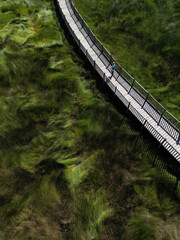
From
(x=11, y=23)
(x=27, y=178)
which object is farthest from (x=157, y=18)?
(x=27, y=178)

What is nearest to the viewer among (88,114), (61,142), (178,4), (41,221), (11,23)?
(41,221)

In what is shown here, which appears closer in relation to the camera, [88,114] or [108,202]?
[108,202]

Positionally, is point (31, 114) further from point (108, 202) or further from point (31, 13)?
point (31, 13)

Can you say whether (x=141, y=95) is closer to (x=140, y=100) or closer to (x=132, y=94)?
(x=140, y=100)

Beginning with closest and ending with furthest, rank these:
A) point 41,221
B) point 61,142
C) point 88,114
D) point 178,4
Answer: point 41,221
point 61,142
point 88,114
point 178,4

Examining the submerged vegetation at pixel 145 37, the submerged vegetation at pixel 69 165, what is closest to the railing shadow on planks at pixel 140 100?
the submerged vegetation at pixel 69 165

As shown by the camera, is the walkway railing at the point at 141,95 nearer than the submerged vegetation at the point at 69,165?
No

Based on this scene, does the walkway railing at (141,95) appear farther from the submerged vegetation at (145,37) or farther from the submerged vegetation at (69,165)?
the submerged vegetation at (69,165)
